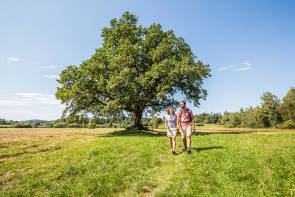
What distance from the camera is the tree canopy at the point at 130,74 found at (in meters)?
21.0

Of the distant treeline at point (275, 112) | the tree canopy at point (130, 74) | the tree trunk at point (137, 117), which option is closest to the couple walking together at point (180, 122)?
the tree canopy at point (130, 74)

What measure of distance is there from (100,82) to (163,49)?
38.1 feet

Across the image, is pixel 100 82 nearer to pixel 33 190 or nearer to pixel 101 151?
pixel 101 151

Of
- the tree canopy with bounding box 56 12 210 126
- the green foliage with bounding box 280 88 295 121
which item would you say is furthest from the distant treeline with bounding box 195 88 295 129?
the tree canopy with bounding box 56 12 210 126

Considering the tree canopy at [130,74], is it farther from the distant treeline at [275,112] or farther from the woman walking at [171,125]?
the distant treeline at [275,112]

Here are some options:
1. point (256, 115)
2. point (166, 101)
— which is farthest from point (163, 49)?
point (256, 115)

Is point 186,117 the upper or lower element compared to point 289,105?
lower

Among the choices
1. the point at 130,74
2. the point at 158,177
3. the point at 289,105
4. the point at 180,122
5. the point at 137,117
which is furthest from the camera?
the point at 289,105

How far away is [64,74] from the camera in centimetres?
2255

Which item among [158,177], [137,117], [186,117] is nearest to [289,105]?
[137,117]

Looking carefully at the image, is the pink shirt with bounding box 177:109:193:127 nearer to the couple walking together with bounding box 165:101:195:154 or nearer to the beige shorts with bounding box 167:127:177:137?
the couple walking together with bounding box 165:101:195:154

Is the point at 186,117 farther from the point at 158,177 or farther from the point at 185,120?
the point at 158,177

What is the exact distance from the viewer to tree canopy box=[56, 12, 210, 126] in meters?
21.0

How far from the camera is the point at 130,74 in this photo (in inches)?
834
